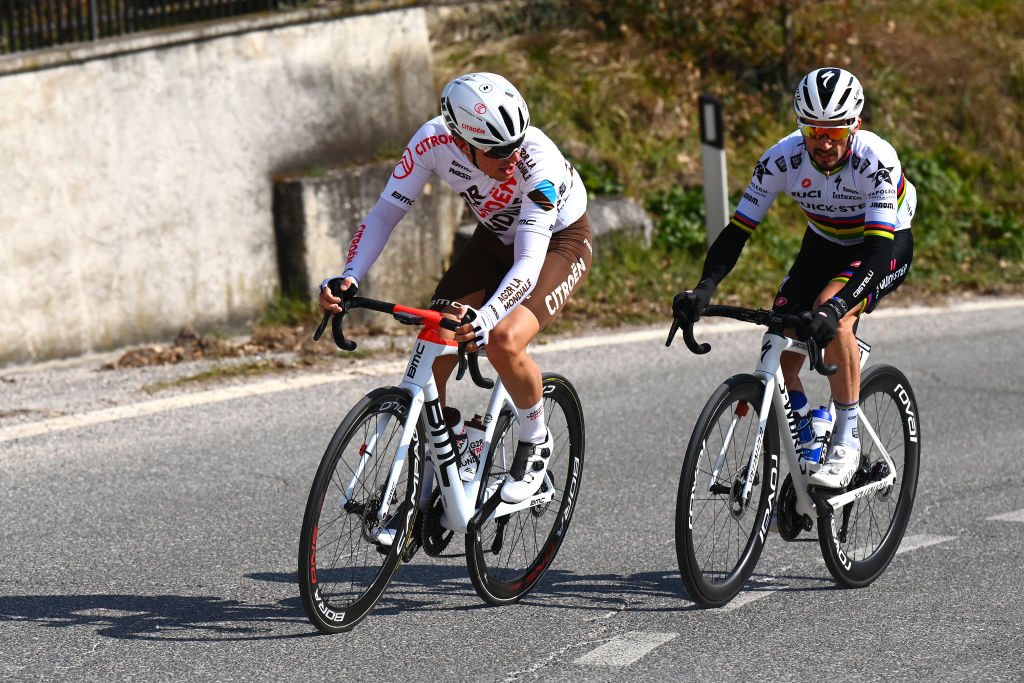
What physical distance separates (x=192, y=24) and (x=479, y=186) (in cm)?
537

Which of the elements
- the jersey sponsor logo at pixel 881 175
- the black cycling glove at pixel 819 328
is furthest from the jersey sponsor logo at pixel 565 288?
the jersey sponsor logo at pixel 881 175

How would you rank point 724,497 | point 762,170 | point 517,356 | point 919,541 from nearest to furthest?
point 517,356 → point 724,497 → point 762,170 → point 919,541

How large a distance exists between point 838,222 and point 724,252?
0.56m

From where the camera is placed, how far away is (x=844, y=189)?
17.4 ft

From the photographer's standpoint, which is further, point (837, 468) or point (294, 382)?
point (294, 382)

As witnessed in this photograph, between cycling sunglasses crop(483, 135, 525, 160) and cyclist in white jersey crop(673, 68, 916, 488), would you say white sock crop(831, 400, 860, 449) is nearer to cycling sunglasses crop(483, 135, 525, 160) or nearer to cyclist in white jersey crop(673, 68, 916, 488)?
cyclist in white jersey crop(673, 68, 916, 488)

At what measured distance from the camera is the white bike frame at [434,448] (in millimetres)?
4668

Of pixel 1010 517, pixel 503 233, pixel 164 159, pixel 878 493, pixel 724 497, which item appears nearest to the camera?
pixel 724 497

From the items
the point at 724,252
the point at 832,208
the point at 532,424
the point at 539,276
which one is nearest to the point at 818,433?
the point at 724,252

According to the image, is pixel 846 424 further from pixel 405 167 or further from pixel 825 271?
pixel 405 167

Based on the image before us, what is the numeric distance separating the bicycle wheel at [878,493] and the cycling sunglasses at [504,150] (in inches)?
72.3

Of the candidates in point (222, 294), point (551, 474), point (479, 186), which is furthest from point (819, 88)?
point (222, 294)

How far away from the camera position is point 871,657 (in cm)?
464

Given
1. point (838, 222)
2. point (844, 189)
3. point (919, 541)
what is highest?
point (844, 189)
